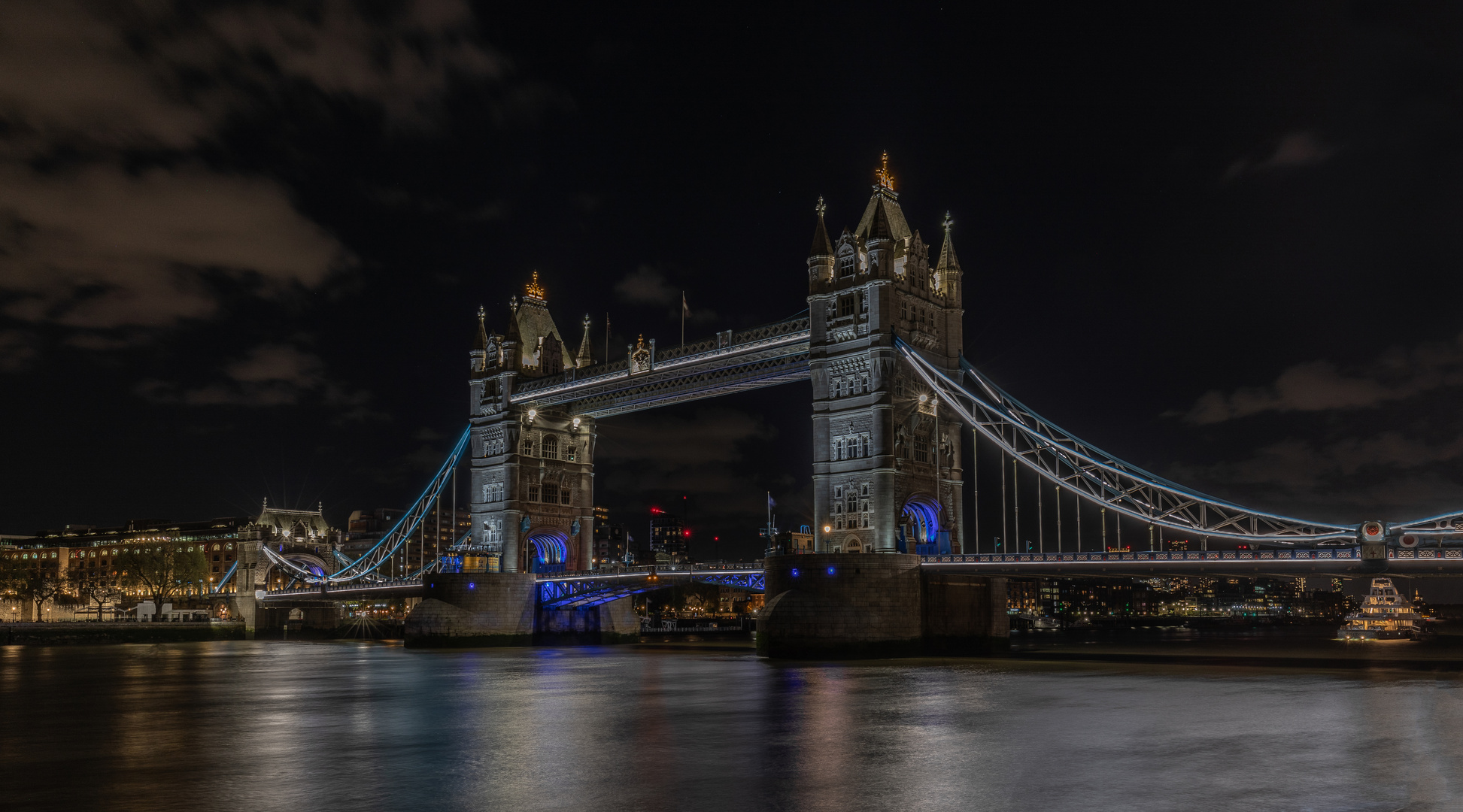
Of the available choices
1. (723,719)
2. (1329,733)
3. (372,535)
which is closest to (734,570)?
(723,719)

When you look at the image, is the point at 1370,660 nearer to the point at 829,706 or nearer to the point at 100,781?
the point at 829,706

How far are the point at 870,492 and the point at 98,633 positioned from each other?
79.6 metres

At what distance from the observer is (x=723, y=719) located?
97.9 ft

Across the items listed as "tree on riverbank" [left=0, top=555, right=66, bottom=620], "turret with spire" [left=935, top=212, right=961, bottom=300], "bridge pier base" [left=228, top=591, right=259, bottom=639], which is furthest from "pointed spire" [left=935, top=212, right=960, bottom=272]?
"tree on riverbank" [left=0, top=555, right=66, bottom=620]

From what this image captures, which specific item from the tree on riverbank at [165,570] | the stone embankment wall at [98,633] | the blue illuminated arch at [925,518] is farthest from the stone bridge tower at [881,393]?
the tree on riverbank at [165,570]

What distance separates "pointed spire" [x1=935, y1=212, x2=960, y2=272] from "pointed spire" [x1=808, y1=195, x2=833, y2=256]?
6.58 metres

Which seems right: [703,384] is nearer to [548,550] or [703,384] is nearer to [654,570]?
[654,570]

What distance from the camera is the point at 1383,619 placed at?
113 m

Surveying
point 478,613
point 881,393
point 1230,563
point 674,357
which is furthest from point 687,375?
point 1230,563

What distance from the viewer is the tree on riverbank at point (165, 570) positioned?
129 meters

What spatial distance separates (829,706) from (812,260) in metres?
36.0

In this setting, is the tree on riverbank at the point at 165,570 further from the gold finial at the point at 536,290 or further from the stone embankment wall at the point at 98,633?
the gold finial at the point at 536,290

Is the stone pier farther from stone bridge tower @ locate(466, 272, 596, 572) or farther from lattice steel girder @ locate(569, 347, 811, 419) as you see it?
lattice steel girder @ locate(569, 347, 811, 419)

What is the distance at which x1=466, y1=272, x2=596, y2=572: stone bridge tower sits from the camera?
84438 millimetres
